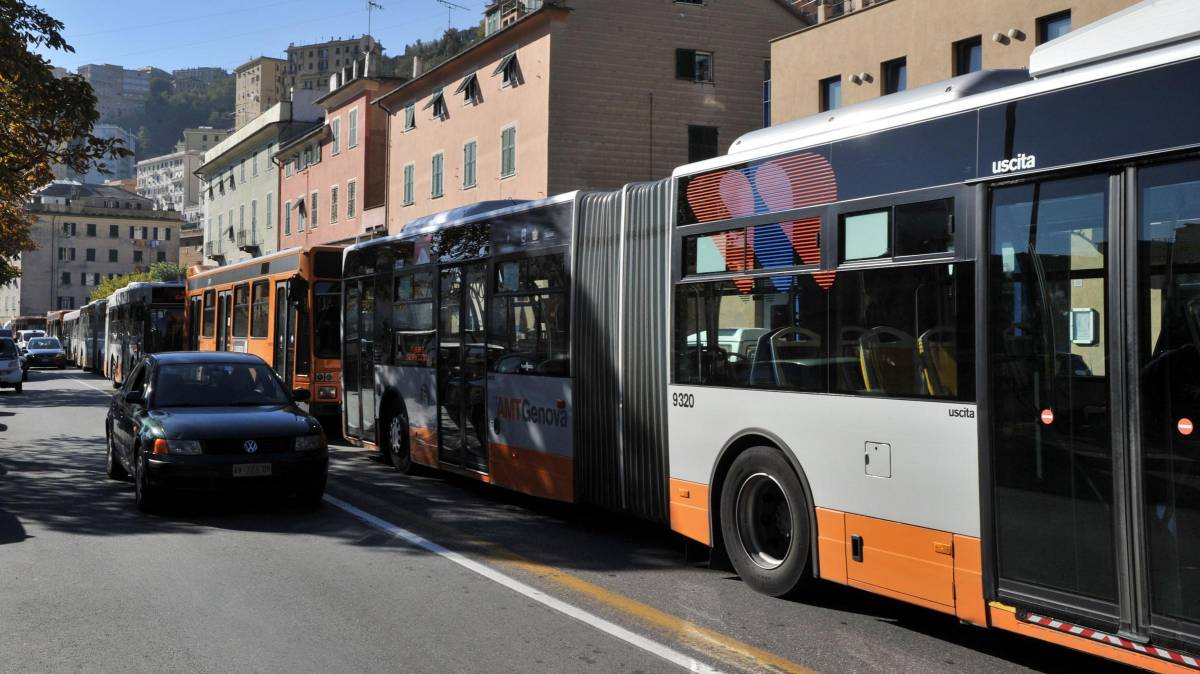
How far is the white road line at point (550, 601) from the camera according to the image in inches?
227

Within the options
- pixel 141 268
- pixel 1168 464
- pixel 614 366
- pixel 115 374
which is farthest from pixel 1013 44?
pixel 141 268

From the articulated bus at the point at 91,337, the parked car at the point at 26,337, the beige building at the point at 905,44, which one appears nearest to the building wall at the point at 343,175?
the articulated bus at the point at 91,337

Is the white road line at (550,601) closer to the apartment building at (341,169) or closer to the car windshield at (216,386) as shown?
the car windshield at (216,386)

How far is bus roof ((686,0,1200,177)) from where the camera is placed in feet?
16.3

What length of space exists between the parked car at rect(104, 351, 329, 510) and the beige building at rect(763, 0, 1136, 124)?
47.2 ft

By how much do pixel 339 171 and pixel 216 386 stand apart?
133 feet

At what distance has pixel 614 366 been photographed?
9.09 metres

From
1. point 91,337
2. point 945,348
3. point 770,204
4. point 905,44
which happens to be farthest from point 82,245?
point 945,348

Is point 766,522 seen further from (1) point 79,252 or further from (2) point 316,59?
(2) point 316,59

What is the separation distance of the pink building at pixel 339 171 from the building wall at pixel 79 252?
74783 millimetres

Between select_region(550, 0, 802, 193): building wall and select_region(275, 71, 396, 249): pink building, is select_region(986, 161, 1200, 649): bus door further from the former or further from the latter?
select_region(275, 71, 396, 249): pink building

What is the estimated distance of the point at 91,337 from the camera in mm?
48656

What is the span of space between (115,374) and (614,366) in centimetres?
3280

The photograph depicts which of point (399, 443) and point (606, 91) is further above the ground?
point (606, 91)
